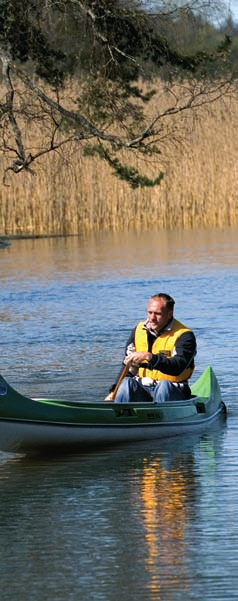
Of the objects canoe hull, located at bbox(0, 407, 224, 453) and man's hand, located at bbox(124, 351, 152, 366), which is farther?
man's hand, located at bbox(124, 351, 152, 366)

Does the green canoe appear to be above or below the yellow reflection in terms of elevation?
above

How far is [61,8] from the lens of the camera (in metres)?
18.5

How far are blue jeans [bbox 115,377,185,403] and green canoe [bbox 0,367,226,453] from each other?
87mm

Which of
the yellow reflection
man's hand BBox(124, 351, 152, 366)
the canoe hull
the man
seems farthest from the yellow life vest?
the yellow reflection

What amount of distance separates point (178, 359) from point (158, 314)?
329 millimetres

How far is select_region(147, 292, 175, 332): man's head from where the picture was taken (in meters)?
10.4

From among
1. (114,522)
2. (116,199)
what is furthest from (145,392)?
(116,199)

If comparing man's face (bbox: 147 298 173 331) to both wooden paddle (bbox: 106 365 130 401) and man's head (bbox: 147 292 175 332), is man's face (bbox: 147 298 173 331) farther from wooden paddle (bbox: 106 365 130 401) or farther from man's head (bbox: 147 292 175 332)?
wooden paddle (bbox: 106 365 130 401)

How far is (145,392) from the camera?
10547 millimetres

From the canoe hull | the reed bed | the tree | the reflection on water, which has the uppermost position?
the tree

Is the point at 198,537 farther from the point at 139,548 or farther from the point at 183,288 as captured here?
the point at 183,288

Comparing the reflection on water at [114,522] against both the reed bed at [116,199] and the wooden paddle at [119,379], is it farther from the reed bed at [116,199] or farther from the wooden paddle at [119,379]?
the reed bed at [116,199]

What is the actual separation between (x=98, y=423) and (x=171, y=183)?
22452mm

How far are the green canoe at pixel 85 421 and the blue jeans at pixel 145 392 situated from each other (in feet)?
0.28
